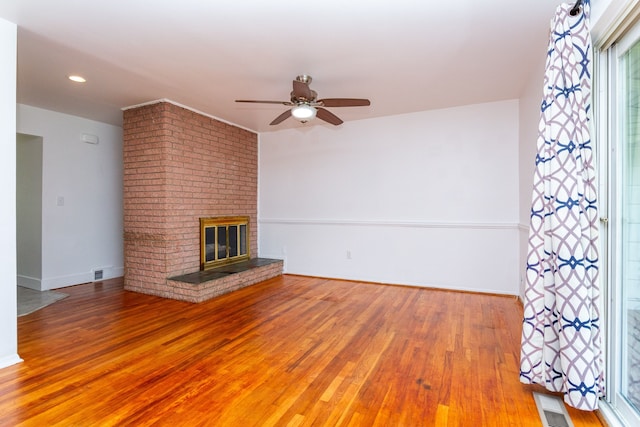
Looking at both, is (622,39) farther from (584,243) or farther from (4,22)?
(4,22)

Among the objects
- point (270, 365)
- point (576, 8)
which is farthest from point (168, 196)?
point (576, 8)

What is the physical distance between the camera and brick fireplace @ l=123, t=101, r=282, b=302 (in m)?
3.92

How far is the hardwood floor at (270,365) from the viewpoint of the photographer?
1712 mm

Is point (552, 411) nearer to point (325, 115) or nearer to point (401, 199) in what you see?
point (325, 115)

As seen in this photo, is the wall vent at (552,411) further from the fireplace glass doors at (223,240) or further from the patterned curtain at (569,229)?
the fireplace glass doors at (223,240)

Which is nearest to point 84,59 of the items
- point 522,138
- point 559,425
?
point 559,425

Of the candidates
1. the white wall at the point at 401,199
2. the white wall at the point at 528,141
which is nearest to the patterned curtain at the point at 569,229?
the white wall at the point at 528,141

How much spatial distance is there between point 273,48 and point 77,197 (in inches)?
156

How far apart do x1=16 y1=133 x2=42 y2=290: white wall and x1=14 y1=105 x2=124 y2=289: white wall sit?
9 cm

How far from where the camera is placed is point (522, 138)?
12.1 feet

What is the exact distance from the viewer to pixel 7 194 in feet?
7.30

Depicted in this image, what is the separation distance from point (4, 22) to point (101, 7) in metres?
0.77

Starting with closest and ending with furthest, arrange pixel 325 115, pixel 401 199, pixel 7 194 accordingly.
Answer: pixel 7 194 < pixel 325 115 < pixel 401 199

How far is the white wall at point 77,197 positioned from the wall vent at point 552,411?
549 cm
